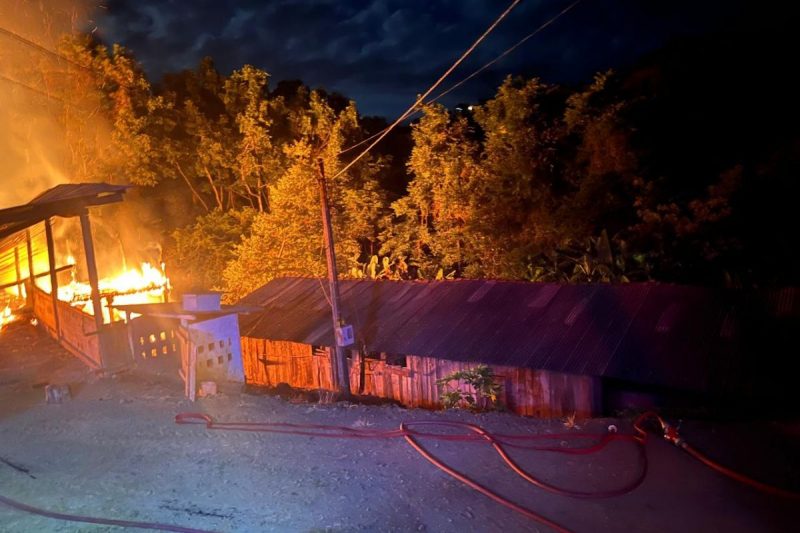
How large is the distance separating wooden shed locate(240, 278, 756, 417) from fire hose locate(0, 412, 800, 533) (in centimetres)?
337

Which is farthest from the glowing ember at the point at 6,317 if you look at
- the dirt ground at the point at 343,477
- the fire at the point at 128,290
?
the dirt ground at the point at 343,477

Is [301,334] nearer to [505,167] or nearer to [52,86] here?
[505,167]

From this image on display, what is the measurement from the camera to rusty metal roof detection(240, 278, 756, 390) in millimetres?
10523

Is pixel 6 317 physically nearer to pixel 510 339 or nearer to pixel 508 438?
pixel 510 339

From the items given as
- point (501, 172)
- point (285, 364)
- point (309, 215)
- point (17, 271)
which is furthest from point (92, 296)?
point (501, 172)

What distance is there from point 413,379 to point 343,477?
7.19 m

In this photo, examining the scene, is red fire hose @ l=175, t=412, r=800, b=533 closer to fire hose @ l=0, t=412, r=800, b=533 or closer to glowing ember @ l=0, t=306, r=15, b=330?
fire hose @ l=0, t=412, r=800, b=533

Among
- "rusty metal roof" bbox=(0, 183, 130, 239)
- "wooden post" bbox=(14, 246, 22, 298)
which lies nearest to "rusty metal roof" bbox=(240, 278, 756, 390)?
"rusty metal roof" bbox=(0, 183, 130, 239)

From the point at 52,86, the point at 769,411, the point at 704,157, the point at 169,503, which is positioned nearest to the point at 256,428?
the point at 169,503

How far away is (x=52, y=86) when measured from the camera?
1079 inches

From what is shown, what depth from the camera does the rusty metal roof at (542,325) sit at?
1052cm

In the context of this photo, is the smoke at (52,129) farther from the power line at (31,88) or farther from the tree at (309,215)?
the tree at (309,215)

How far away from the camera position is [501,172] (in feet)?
70.0

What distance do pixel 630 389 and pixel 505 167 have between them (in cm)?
1208
